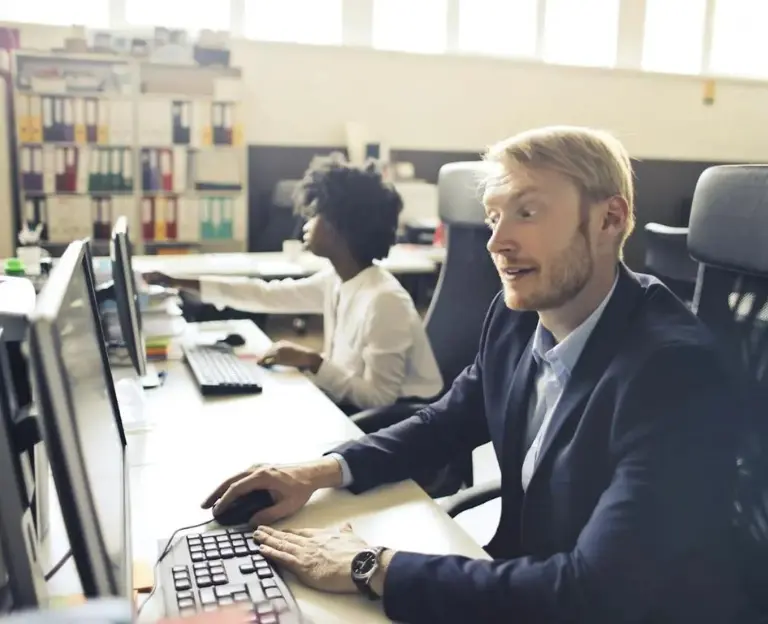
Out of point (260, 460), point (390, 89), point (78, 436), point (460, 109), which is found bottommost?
point (260, 460)

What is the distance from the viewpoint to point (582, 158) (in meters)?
1.18

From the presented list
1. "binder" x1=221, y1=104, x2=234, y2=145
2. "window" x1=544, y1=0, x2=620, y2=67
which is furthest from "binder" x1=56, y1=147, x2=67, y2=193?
"window" x1=544, y1=0, x2=620, y2=67

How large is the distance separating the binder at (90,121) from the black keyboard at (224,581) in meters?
4.40

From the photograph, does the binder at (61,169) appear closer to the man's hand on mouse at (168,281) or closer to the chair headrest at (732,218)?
the man's hand on mouse at (168,281)

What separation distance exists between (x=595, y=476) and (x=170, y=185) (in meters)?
4.60

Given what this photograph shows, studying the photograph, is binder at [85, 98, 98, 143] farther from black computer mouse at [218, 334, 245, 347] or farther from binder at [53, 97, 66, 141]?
black computer mouse at [218, 334, 245, 347]

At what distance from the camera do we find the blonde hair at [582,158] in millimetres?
1183

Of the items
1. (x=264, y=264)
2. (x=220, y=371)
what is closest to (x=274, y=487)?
(x=220, y=371)

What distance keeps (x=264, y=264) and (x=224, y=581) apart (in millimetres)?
2820

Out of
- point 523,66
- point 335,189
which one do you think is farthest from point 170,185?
point 335,189

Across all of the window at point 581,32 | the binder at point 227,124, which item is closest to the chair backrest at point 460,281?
the binder at point 227,124

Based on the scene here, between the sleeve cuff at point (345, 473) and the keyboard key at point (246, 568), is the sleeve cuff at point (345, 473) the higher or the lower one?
the higher one

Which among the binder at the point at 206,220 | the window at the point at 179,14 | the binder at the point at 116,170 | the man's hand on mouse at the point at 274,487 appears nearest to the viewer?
the man's hand on mouse at the point at 274,487

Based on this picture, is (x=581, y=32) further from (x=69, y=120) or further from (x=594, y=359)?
(x=594, y=359)
